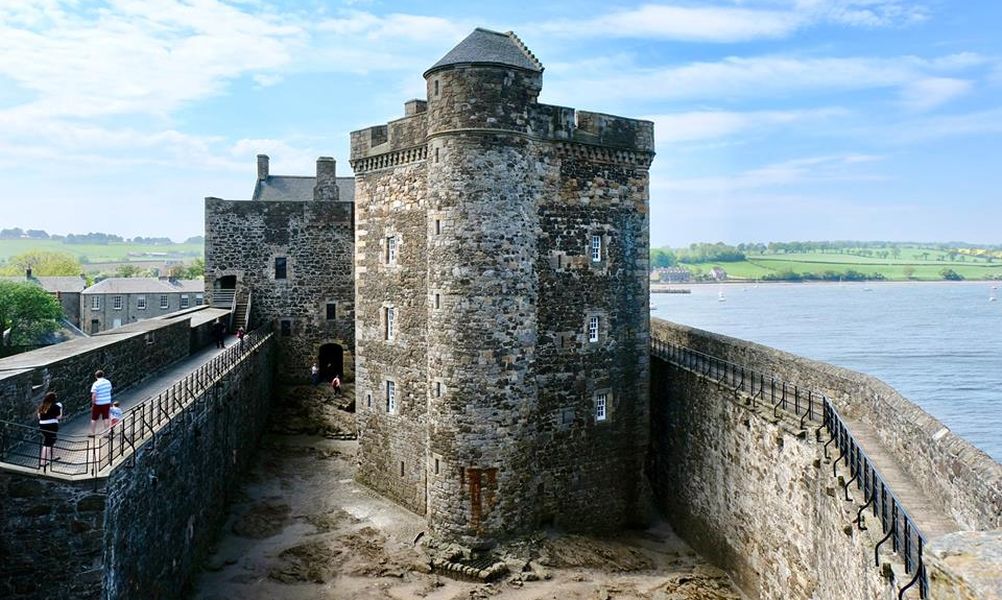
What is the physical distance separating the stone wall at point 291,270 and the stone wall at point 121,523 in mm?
13177

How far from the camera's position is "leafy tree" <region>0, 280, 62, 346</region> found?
46.4 metres

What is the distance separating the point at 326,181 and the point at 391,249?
1387cm

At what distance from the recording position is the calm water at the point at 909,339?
131ft

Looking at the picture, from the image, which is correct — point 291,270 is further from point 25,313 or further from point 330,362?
point 25,313

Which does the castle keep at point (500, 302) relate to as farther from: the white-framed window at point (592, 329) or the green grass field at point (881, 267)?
the green grass field at point (881, 267)

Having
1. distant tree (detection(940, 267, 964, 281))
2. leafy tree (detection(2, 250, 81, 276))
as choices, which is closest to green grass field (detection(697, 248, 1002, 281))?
distant tree (detection(940, 267, 964, 281))

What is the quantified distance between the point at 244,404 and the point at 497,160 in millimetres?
11676

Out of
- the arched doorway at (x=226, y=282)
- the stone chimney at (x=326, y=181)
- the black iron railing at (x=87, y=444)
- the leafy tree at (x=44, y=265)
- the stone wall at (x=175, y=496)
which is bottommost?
the stone wall at (x=175, y=496)

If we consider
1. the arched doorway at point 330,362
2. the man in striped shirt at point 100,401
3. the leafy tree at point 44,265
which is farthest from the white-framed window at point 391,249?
the leafy tree at point 44,265

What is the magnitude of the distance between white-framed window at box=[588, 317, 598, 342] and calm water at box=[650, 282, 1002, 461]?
20.4 m

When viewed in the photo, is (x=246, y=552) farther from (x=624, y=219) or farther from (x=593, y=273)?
(x=624, y=219)

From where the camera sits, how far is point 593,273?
20062 mm

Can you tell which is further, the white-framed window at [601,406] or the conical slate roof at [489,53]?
the white-framed window at [601,406]

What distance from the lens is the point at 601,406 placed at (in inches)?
799
